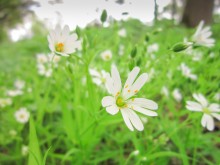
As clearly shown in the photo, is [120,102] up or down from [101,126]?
up

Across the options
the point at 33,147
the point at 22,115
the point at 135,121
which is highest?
the point at 135,121

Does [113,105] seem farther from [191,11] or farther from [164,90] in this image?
[191,11]

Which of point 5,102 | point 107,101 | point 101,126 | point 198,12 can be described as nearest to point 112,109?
point 107,101

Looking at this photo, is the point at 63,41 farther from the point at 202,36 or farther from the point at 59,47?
the point at 202,36

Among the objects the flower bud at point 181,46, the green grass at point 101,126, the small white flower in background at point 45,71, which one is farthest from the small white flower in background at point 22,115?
the flower bud at point 181,46

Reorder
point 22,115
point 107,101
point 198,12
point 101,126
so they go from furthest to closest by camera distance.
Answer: point 198,12
point 22,115
point 101,126
point 107,101

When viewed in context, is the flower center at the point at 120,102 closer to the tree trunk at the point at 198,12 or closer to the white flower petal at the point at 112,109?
the white flower petal at the point at 112,109

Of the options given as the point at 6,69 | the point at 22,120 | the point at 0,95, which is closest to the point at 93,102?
the point at 22,120
